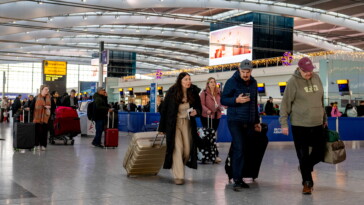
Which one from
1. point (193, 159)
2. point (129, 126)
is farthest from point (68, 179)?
point (129, 126)

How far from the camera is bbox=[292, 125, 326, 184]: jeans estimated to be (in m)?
5.62

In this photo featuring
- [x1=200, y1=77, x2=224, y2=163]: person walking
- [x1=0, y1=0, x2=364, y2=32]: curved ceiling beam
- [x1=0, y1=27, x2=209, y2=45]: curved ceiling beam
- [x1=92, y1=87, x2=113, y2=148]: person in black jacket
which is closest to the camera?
[x1=200, y1=77, x2=224, y2=163]: person walking

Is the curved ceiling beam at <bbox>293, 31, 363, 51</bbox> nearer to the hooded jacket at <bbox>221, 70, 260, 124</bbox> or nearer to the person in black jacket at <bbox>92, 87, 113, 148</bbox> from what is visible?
the person in black jacket at <bbox>92, 87, 113, 148</bbox>

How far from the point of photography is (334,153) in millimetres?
5648

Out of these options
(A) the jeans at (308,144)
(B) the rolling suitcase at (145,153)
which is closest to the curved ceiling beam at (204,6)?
(B) the rolling suitcase at (145,153)

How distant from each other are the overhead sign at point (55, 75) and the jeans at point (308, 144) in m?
18.8

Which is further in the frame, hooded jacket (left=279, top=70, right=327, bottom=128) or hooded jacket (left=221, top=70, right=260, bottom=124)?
hooded jacket (left=221, top=70, right=260, bottom=124)

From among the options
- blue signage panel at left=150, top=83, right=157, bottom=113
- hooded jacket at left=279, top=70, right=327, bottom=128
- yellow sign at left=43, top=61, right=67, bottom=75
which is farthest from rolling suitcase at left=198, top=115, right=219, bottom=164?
yellow sign at left=43, top=61, right=67, bottom=75

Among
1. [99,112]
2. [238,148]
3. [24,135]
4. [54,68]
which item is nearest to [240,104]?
[238,148]

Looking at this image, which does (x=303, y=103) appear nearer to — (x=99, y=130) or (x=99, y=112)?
(x=99, y=112)

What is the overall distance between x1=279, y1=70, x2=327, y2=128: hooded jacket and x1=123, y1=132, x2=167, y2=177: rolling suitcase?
179cm

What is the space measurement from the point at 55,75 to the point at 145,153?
60.5 feet

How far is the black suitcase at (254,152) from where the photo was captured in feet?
20.4

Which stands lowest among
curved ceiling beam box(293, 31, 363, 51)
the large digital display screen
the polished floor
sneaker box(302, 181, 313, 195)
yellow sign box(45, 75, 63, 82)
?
the polished floor
